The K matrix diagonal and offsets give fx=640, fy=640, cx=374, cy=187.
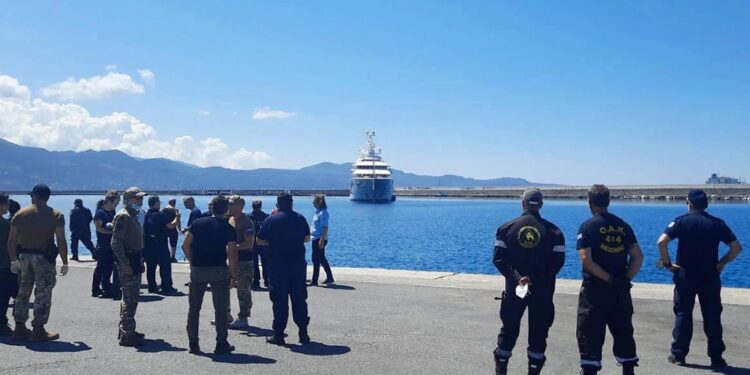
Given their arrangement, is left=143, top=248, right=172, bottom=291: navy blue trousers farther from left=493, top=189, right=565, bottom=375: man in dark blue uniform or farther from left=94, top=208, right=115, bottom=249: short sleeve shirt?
left=493, top=189, right=565, bottom=375: man in dark blue uniform

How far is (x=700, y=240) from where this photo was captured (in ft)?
24.2

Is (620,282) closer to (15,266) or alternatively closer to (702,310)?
(702,310)

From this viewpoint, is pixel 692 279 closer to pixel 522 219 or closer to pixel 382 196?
pixel 522 219

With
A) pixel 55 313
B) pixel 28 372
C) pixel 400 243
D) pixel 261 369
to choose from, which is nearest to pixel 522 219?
pixel 261 369

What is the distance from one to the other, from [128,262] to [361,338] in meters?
3.26

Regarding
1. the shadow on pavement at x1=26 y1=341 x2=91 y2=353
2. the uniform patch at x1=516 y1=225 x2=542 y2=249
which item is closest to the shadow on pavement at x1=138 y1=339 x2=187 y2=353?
the shadow on pavement at x1=26 y1=341 x2=91 y2=353

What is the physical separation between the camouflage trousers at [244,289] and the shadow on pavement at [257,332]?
26 cm

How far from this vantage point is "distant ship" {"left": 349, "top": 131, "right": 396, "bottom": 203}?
14212 centimetres

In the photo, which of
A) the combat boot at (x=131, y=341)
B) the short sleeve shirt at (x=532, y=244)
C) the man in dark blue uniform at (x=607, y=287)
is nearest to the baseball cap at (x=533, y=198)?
the short sleeve shirt at (x=532, y=244)

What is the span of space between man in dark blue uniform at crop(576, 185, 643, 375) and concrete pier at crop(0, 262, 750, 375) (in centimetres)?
82

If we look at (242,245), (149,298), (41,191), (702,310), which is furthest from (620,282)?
(149,298)

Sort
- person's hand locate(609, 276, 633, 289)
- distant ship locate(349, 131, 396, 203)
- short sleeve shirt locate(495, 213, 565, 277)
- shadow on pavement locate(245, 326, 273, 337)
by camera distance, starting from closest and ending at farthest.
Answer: person's hand locate(609, 276, 633, 289)
short sleeve shirt locate(495, 213, 565, 277)
shadow on pavement locate(245, 326, 273, 337)
distant ship locate(349, 131, 396, 203)

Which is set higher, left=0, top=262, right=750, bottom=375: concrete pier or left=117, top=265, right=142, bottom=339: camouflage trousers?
left=117, top=265, right=142, bottom=339: camouflage trousers

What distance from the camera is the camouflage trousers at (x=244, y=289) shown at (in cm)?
945
